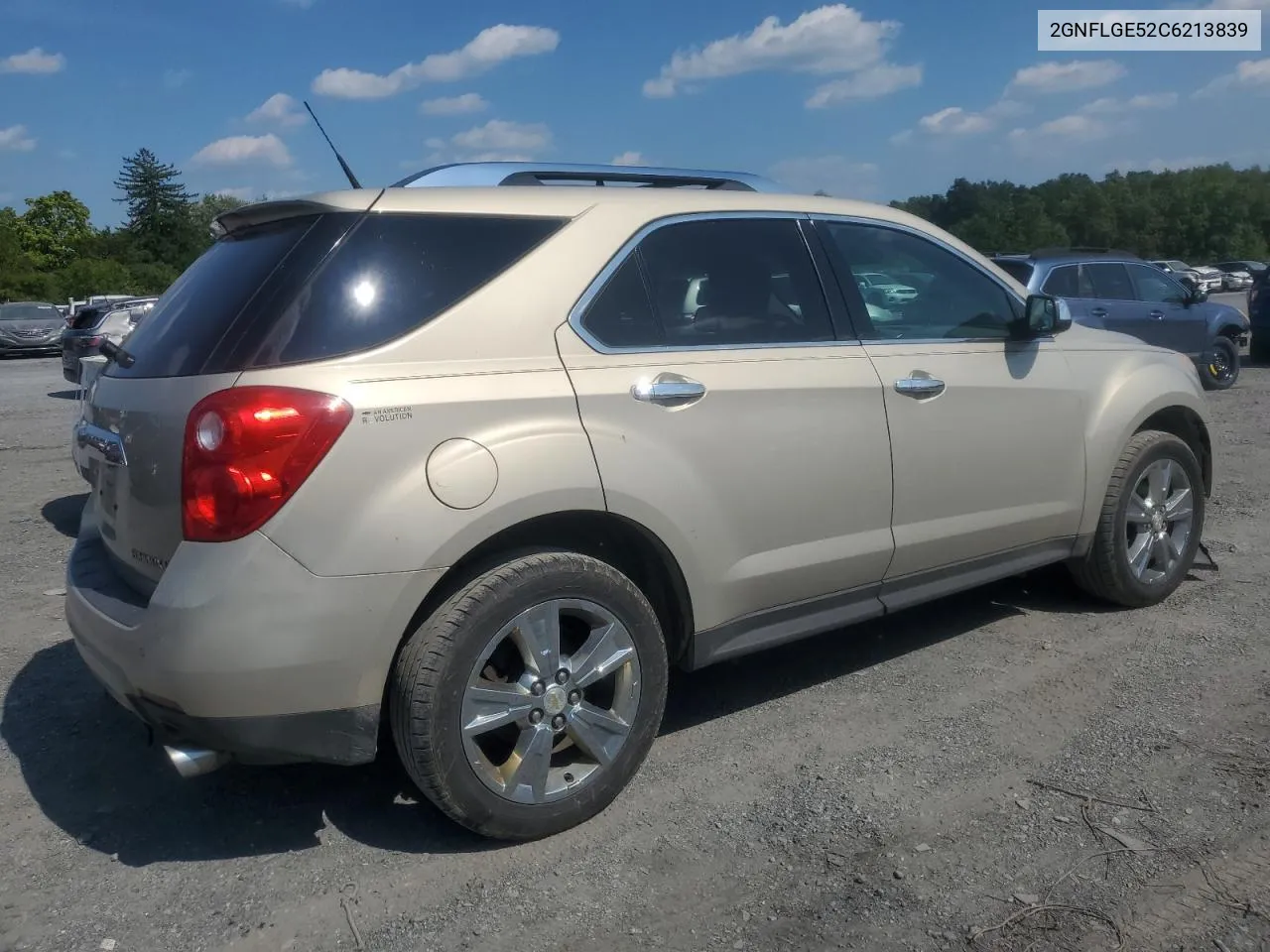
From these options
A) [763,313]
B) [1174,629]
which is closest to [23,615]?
[763,313]

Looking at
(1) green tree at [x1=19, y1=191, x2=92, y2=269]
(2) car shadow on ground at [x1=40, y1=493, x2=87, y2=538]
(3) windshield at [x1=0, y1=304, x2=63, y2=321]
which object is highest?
(1) green tree at [x1=19, y1=191, x2=92, y2=269]

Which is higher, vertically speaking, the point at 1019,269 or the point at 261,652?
the point at 1019,269

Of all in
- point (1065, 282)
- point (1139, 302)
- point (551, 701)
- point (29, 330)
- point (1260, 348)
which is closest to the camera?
point (551, 701)

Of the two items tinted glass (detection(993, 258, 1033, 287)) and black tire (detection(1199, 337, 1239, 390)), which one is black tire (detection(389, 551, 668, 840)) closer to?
tinted glass (detection(993, 258, 1033, 287))

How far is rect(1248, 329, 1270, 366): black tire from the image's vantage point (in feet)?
56.7

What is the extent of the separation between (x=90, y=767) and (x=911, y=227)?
3506 millimetres

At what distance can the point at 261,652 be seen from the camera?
2.75 m

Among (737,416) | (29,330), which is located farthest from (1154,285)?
(29,330)

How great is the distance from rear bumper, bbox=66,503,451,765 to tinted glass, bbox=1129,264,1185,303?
12.5 metres

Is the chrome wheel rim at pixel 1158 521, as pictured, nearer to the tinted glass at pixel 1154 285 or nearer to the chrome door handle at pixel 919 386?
the chrome door handle at pixel 919 386

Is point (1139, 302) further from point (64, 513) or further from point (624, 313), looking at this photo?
point (624, 313)

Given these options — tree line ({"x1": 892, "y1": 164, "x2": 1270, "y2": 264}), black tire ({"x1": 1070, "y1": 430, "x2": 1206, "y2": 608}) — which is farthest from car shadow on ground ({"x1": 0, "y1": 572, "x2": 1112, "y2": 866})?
tree line ({"x1": 892, "y1": 164, "x2": 1270, "y2": 264})

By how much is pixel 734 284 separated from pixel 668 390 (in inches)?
23.9

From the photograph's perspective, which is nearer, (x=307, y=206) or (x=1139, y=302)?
(x=307, y=206)
